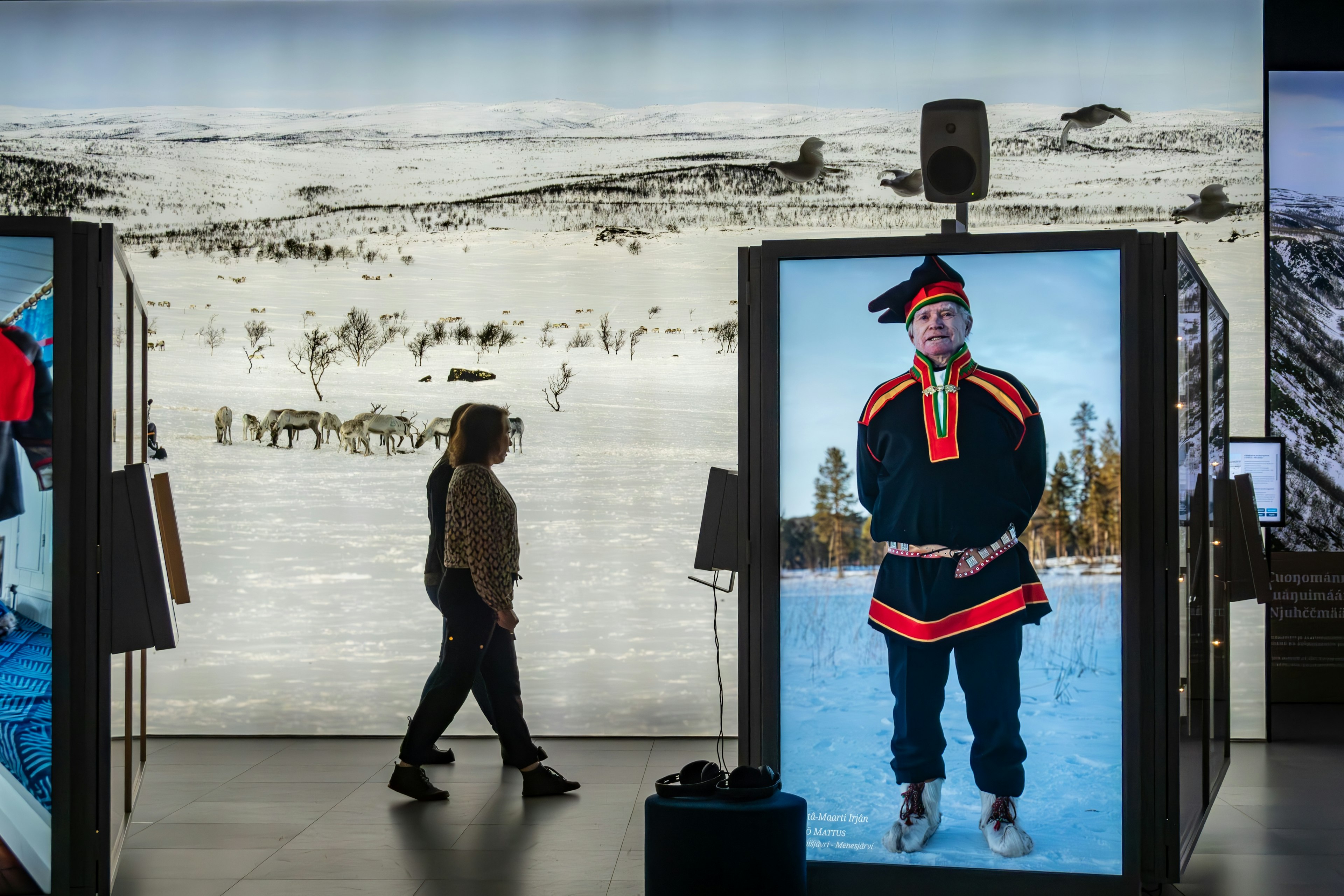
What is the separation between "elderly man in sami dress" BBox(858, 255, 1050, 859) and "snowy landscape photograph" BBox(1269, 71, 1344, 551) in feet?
15.2

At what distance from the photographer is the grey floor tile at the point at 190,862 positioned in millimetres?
3695

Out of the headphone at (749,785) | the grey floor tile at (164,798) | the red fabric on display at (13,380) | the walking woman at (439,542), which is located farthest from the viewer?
the walking woman at (439,542)

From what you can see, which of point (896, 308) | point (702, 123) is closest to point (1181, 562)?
point (896, 308)

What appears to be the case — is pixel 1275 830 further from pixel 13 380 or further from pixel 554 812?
pixel 13 380

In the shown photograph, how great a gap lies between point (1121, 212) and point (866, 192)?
52.4 inches

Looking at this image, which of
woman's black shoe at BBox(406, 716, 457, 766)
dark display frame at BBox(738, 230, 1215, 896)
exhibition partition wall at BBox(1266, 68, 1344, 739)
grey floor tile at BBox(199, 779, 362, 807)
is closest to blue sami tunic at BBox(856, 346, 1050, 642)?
dark display frame at BBox(738, 230, 1215, 896)

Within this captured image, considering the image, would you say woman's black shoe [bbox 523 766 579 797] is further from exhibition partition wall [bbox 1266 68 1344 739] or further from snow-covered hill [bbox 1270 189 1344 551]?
snow-covered hill [bbox 1270 189 1344 551]

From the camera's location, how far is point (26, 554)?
311 cm

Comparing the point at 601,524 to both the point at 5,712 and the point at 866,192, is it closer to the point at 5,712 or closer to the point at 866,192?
the point at 866,192

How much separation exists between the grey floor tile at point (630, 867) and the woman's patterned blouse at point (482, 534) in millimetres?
1092

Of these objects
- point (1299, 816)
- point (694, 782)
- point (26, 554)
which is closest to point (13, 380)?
point (26, 554)

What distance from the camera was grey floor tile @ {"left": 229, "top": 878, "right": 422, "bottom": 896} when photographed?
3.50m

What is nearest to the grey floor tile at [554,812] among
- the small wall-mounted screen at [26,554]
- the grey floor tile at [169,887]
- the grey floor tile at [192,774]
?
the grey floor tile at [169,887]

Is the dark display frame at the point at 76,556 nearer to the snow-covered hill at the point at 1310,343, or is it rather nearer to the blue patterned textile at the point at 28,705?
the blue patterned textile at the point at 28,705
